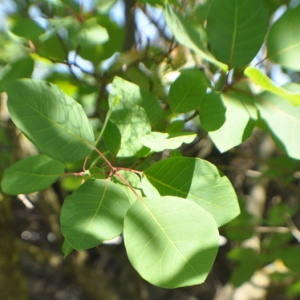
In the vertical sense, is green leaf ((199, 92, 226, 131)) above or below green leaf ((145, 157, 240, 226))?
above

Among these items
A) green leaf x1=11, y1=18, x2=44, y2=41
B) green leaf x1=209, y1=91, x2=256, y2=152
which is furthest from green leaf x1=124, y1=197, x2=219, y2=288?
→ green leaf x1=11, y1=18, x2=44, y2=41

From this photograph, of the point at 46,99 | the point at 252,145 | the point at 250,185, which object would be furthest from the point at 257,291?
the point at 46,99

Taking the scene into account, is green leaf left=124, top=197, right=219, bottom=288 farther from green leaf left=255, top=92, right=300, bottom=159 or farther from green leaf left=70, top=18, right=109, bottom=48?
green leaf left=70, top=18, right=109, bottom=48

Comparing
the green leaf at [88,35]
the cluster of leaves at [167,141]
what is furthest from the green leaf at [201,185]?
the green leaf at [88,35]

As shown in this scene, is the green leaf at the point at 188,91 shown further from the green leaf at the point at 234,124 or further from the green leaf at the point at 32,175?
the green leaf at the point at 32,175

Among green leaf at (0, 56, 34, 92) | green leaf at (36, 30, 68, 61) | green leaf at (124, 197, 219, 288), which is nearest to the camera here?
green leaf at (124, 197, 219, 288)

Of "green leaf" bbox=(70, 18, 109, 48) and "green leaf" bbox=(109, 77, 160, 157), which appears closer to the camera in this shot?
"green leaf" bbox=(109, 77, 160, 157)
